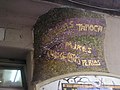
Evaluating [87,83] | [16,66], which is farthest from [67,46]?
[16,66]

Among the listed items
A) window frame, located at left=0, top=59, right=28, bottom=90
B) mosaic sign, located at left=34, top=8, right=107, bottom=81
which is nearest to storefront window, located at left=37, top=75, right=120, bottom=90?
mosaic sign, located at left=34, top=8, right=107, bottom=81

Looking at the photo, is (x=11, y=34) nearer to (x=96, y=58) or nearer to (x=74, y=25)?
(x=74, y=25)

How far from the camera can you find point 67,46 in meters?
2.17

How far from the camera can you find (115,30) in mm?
2492

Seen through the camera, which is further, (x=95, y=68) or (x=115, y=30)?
(x=115, y=30)

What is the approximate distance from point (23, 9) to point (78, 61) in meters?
0.68

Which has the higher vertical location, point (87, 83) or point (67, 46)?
point (67, 46)

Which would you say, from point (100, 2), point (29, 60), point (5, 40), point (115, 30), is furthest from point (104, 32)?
point (5, 40)

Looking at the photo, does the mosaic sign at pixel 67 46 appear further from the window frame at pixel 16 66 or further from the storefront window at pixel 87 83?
the window frame at pixel 16 66

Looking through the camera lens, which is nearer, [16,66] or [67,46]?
[67,46]

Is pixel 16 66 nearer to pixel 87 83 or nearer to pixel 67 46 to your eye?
pixel 67 46

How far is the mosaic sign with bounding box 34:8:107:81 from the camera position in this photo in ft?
6.91

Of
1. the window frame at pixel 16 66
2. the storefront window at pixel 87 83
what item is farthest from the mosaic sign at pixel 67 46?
the window frame at pixel 16 66

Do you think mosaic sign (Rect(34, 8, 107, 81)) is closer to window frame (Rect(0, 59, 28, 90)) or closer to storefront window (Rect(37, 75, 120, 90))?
storefront window (Rect(37, 75, 120, 90))
